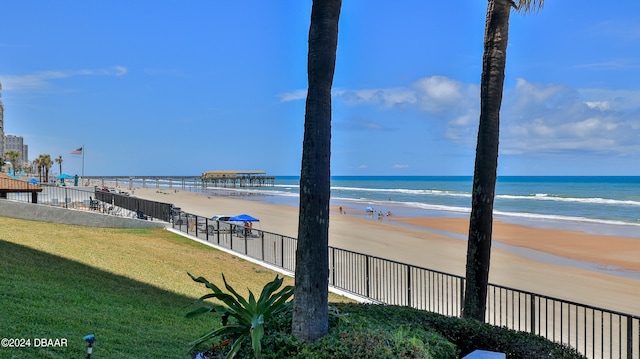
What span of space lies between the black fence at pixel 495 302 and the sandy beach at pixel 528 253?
150 cm

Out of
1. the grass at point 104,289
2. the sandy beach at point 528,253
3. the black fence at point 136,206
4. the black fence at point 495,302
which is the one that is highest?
the black fence at point 136,206

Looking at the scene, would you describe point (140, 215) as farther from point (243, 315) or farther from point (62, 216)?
point (243, 315)

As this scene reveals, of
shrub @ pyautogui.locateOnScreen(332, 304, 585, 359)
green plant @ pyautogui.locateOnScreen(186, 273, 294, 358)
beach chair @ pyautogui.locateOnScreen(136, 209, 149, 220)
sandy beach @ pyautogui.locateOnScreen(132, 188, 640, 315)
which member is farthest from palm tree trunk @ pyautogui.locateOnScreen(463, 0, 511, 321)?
beach chair @ pyautogui.locateOnScreen(136, 209, 149, 220)

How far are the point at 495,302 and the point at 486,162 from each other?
172 inches

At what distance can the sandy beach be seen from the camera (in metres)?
15.5

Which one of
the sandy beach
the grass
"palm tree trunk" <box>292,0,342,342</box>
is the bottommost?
the sandy beach

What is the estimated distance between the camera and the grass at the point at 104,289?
5.89 meters

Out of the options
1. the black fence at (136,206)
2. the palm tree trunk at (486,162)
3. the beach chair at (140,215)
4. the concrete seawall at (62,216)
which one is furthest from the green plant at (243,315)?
the beach chair at (140,215)

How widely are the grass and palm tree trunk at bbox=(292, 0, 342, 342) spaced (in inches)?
77.6

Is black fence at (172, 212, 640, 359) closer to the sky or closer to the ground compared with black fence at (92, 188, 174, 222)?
closer to the ground

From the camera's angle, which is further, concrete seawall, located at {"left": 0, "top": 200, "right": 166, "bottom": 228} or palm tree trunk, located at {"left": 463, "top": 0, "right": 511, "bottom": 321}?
concrete seawall, located at {"left": 0, "top": 200, "right": 166, "bottom": 228}

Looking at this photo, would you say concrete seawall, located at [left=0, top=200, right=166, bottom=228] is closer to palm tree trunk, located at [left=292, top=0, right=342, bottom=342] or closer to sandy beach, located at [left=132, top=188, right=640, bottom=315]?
sandy beach, located at [left=132, top=188, right=640, bottom=315]

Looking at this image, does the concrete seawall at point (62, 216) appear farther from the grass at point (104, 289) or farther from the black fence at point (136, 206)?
the grass at point (104, 289)

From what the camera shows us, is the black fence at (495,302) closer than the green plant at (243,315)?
No
